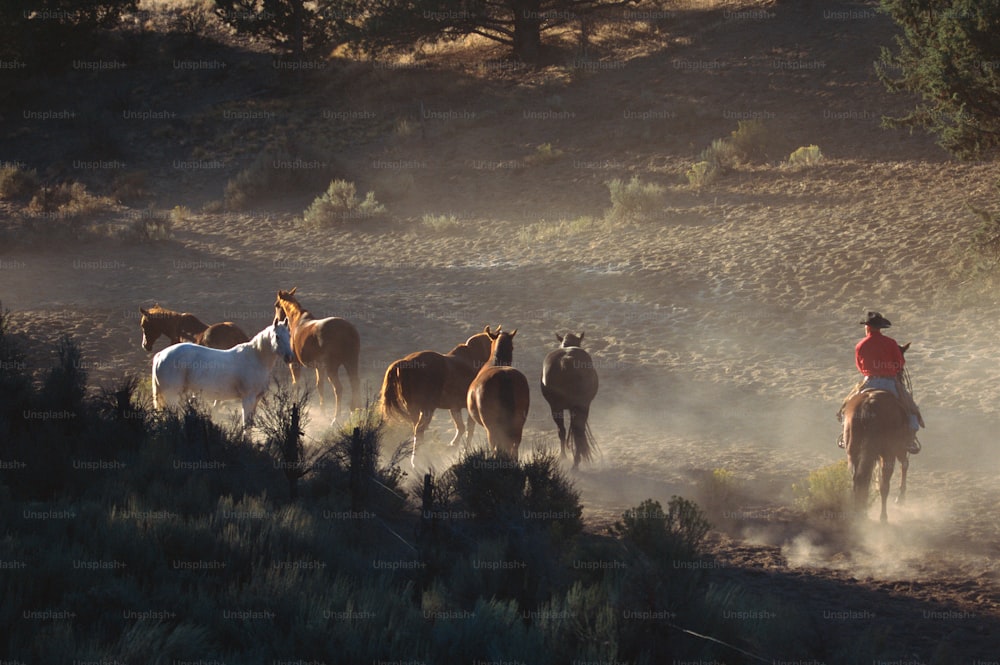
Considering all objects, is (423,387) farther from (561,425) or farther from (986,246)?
(986,246)

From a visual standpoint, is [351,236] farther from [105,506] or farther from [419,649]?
[419,649]

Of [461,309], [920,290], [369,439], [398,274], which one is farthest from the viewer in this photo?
[398,274]

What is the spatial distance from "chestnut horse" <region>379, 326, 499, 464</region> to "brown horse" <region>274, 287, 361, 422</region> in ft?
6.57

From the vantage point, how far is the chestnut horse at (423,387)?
12.3m

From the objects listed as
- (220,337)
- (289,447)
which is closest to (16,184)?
(220,337)

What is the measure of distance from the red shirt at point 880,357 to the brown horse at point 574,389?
3272mm

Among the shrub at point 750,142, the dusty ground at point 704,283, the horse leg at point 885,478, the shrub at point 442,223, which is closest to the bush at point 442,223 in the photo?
the shrub at point 442,223

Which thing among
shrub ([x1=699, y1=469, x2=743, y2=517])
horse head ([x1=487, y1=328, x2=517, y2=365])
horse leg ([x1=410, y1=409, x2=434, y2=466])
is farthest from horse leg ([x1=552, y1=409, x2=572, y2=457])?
shrub ([x1=699, y1=469, x2=743, y2=517])

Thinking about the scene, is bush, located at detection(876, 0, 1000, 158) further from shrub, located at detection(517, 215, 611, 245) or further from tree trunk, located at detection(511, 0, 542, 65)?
tree trunk, located at detection(511, 0, 542, 65)

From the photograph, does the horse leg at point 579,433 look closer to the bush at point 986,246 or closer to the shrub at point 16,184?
the bush at point 986,246

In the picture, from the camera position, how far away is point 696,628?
21.6ft

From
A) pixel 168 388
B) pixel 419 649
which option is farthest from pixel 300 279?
pixel 419 649

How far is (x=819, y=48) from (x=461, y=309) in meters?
17.5

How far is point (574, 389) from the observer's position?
12109mm
